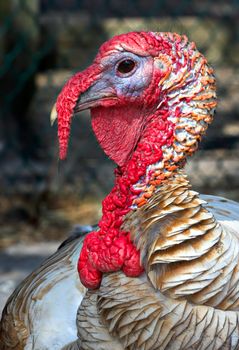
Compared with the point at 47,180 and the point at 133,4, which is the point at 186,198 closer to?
the point at 47,180

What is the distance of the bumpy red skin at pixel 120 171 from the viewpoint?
2.56 metres

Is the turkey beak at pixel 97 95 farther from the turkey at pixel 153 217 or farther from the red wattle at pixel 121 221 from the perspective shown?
the red wattle at pixel 121 221

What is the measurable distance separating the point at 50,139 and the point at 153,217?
3.65 m

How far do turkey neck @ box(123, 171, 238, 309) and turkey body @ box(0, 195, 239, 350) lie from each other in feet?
0.12

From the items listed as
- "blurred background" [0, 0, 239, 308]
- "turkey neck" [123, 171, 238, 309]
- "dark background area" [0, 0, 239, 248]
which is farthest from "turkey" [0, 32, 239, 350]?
"dark background area" [0, 0, 239, 248]

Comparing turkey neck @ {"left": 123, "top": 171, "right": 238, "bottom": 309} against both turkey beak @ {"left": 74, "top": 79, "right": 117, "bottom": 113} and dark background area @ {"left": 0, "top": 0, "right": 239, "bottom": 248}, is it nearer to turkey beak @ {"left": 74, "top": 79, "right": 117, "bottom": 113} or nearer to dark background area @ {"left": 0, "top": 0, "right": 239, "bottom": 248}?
turkey beak @ {"left": 74, "top": 79, "right": 117, "bottom": 113}

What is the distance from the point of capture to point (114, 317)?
8.48 feet

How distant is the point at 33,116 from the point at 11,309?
3211 millimetres

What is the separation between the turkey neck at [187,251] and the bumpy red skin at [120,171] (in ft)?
0.22

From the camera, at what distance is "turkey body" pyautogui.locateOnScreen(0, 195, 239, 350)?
2.50 meters

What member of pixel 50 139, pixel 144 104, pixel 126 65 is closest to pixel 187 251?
pixel 144 104

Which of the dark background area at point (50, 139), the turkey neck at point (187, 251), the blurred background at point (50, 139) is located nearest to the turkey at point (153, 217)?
the turkey neck at point (187, 251)

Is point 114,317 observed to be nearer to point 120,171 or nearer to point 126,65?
point 120,171

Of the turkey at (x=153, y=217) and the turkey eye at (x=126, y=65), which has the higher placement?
the turkey eye at (x=126, y=65)
